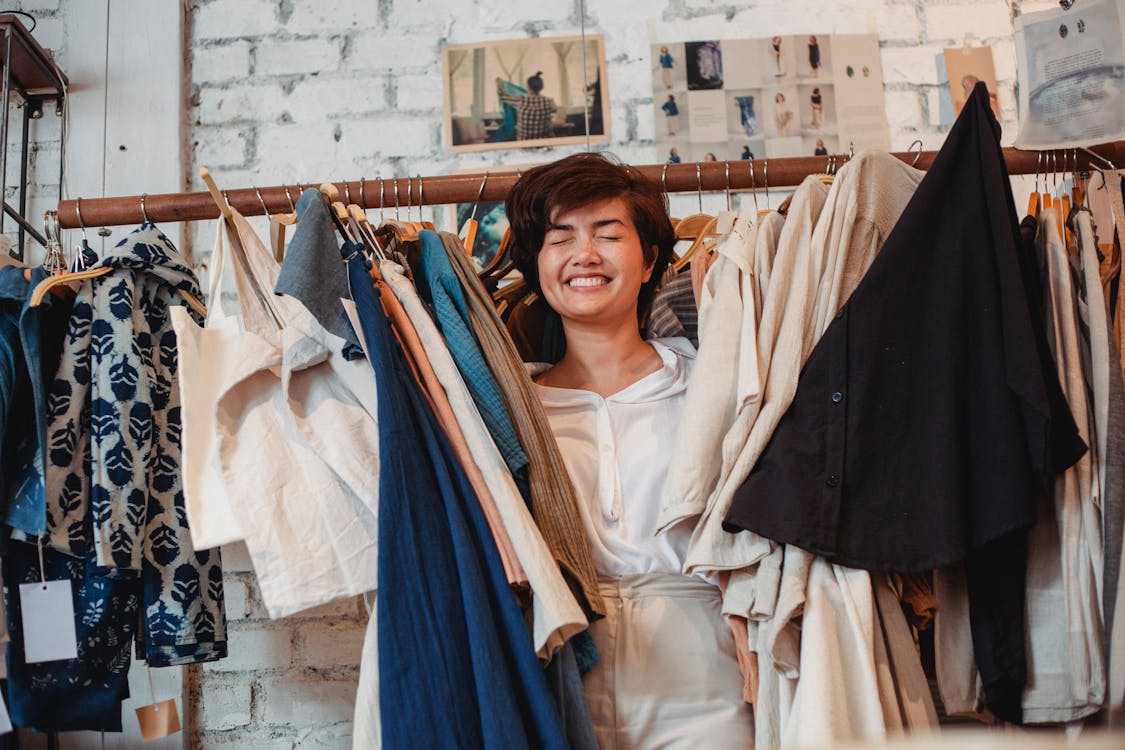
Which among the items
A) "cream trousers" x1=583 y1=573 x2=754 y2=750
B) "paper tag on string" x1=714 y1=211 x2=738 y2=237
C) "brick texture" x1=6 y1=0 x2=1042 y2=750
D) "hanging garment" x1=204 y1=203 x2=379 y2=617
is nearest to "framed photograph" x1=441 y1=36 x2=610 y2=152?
"brick texture" x1=6 y1=0 x2=1042 y2=750

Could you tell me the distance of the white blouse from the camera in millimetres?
1617

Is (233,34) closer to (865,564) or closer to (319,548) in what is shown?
(319,548)

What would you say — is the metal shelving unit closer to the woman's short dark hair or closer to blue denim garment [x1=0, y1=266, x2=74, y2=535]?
blue denim garment [x1=0, y1=266, x2=74, y2=535]

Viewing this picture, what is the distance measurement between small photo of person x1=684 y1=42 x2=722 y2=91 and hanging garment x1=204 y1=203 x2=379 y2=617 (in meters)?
1.19

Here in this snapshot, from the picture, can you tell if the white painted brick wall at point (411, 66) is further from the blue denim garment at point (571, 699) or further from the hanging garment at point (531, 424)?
the blue denim garment at point (571, 699)

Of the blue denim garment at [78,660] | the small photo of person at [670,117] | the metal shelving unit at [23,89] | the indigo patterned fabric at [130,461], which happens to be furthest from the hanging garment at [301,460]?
the small photo of person at [670,117]

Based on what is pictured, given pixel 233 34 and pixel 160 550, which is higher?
pixel 233 34

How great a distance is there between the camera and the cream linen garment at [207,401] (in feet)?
4.70

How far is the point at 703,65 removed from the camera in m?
2.38

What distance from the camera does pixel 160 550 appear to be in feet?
5.42

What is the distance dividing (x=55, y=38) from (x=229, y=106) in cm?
42

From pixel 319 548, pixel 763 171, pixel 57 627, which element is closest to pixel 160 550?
pixel 57 627

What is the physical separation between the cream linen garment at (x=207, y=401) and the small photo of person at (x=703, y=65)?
1.19 m

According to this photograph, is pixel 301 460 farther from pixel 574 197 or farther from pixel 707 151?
pixel 707 151
